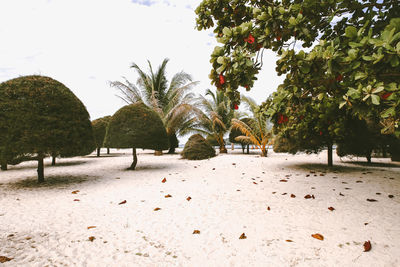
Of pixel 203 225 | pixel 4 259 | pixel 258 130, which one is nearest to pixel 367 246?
pixel 203 225

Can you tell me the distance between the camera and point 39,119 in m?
5.24

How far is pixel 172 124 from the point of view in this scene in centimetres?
1487

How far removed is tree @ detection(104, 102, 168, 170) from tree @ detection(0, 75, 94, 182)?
67.9 inches

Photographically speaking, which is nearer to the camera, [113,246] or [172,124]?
[113,246]

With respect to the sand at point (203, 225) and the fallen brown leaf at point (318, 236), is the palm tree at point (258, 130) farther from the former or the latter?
the fallen brown leaf at point (318, 236)

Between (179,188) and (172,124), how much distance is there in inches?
395

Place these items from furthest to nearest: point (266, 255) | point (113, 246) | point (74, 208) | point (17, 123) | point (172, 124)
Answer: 1. point (172, 124)
2. point (17, 123)
3. point (74, 208)
4. point (113, 246)
5. point (266, 255)

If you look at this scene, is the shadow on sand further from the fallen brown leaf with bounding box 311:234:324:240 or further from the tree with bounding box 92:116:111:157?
the tree with bounding box 92:116:111:157

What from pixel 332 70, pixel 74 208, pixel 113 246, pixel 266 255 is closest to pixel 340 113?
pixel 332 70

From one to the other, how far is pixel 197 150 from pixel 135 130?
4679 millimetres

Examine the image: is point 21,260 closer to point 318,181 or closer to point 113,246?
point 113,246

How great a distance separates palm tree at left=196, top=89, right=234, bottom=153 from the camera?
15.9 metres

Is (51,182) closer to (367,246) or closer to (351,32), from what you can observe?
(367,246)

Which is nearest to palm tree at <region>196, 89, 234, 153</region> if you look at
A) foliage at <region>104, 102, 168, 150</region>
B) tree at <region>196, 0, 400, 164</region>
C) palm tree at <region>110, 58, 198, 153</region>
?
palm tree at <region>110, 58, 198, 153</region>
